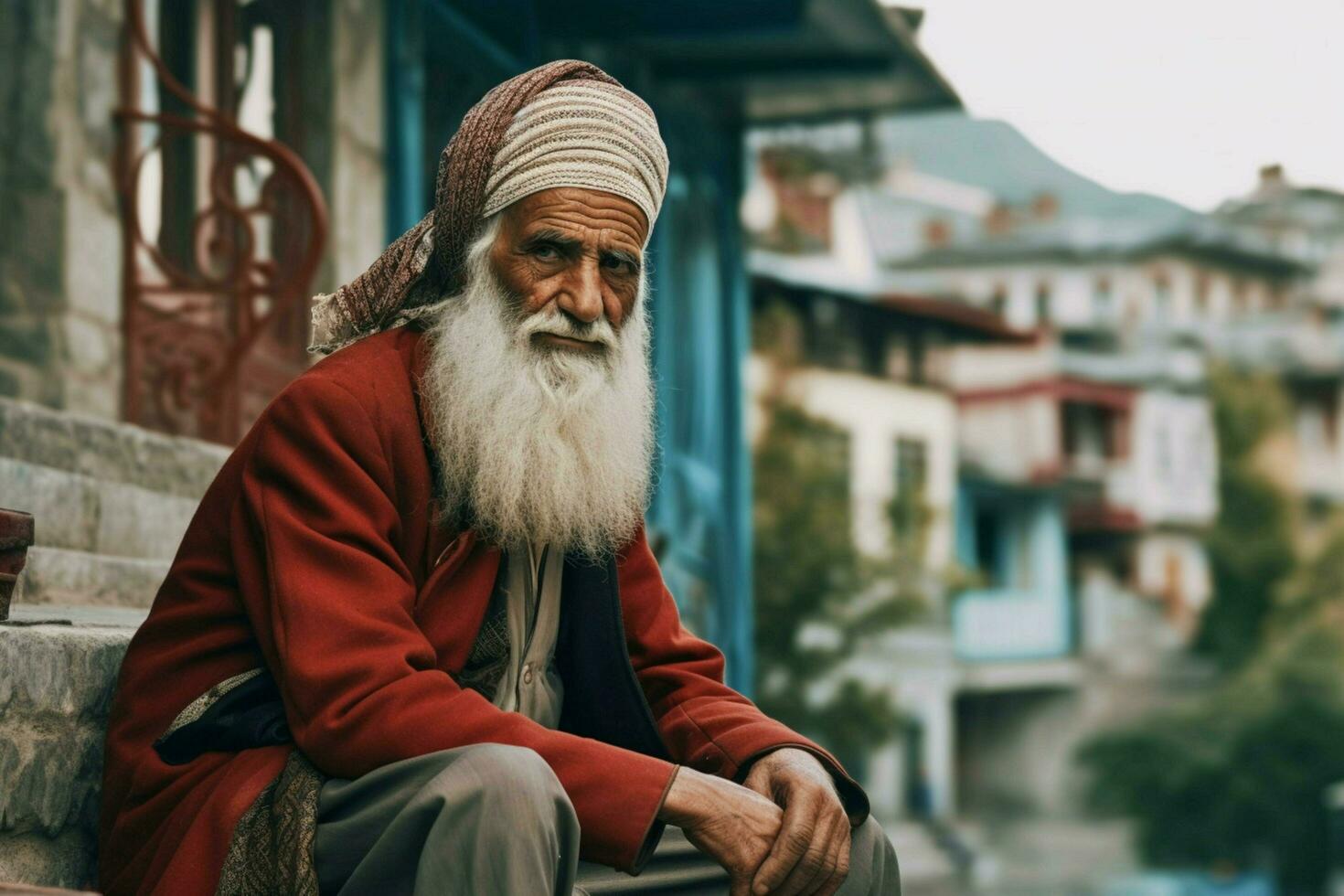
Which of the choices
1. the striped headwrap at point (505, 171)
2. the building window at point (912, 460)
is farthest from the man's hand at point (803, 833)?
A: the building window at point (912, 460)

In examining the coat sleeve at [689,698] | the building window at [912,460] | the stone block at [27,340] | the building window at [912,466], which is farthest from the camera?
the building window at [912,460]

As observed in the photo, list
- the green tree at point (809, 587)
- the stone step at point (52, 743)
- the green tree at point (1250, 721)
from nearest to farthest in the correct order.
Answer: the stone step at point (52, 743) < the green tree at point (809, 587) < the green tree at point (1250, 721)

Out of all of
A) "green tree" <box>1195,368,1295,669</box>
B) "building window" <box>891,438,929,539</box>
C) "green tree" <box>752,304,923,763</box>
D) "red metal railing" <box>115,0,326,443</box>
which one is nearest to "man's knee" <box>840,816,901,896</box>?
"red metal railing" <box>115,0,326,443</box>

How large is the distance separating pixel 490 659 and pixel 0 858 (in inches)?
26.9

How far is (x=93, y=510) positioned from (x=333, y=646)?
6.32ft

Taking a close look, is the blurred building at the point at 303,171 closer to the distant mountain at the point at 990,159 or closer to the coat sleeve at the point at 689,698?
the coat sleeve at the point at 689,698

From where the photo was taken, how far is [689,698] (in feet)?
8.80

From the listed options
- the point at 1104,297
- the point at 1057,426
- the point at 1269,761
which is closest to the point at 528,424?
the point at 1269,761

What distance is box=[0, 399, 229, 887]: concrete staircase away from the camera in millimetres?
2467

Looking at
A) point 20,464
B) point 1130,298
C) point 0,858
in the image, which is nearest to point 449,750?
point 0,858

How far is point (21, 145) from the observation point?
473cm

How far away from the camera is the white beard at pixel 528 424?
253 centimetres

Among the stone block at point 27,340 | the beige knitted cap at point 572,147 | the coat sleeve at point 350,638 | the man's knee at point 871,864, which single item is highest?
the beige knitted cap at point 572,147

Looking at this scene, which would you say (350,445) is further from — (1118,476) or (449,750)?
(1118,476)
